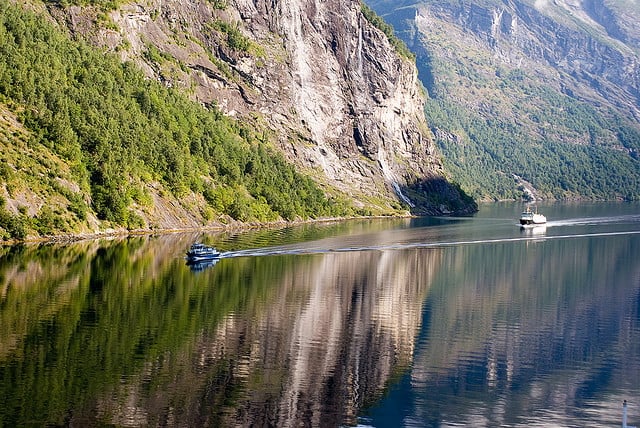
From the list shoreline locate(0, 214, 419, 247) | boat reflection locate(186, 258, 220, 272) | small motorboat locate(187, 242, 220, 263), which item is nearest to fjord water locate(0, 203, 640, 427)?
boat reflection locate(186, 258, 220, 272)

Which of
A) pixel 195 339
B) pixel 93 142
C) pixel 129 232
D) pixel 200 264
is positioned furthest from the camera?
pixel 93 142

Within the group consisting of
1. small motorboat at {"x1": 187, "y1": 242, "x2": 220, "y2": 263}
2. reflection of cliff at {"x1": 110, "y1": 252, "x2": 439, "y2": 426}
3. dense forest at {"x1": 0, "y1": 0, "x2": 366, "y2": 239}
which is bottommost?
reflection of cliff at {"x1": 110, "y1": 252, "x2": 439, "y2": 426}

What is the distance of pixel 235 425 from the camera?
5038 cm

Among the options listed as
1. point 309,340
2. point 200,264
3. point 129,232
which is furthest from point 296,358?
point 129,232

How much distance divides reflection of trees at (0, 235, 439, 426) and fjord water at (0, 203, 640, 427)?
0.19m

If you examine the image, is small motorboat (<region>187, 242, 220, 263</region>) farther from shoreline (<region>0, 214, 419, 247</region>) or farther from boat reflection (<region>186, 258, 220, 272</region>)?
shoreline (<region>0, 214, 419, 247</region>)

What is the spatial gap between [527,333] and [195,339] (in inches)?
1023

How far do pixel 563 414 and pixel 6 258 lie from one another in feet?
→ 235

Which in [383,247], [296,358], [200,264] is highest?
[383,247]

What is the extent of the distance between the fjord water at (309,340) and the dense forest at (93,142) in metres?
17.6

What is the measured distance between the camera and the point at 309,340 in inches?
2817

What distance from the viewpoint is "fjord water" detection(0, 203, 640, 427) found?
5394cm

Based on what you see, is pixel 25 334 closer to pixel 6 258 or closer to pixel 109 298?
pixel 109 298

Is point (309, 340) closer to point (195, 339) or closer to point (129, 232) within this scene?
point (195, 339)
